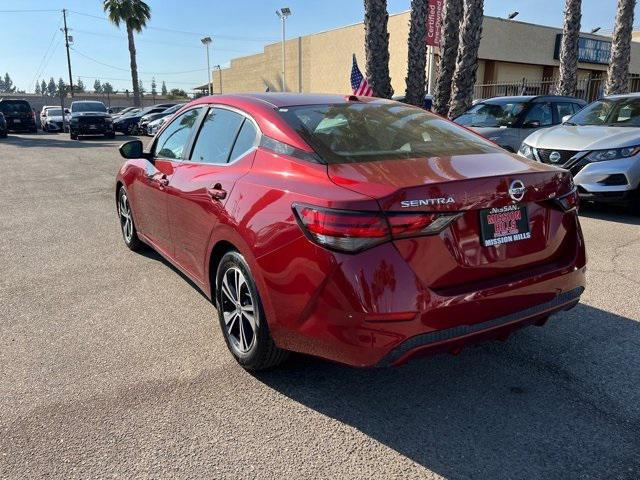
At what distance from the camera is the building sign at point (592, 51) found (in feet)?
113

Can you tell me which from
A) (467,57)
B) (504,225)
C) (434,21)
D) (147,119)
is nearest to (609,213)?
A: (504,225)

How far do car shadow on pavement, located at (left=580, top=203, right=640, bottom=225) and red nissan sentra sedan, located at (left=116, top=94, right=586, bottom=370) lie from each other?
4.60 meters

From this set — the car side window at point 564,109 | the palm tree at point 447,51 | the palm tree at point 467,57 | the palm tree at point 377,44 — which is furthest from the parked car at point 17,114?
the car side window at point 564,109

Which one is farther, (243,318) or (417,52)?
(417,52)

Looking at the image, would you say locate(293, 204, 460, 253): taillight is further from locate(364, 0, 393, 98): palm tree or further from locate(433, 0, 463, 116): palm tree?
locate(433, 0, 463, 116): palm tree

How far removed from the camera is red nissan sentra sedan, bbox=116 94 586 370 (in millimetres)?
2363

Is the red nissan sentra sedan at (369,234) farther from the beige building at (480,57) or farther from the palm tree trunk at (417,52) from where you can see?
the beige building at (480,57)

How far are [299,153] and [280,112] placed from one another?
0.53 metres

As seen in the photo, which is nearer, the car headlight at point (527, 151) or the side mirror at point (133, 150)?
the side mirror at point (133, 150)

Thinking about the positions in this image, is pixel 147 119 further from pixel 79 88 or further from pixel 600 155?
pixel 79 88

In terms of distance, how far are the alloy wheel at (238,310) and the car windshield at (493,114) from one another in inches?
314

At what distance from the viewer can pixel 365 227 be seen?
2.33m

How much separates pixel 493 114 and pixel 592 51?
31155 millimetres

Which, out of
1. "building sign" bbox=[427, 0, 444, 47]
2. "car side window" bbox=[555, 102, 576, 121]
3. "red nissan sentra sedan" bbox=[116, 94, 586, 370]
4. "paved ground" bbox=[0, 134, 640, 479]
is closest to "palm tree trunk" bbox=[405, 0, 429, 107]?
"car side window" bbox=[555, 102, 576, 121]
